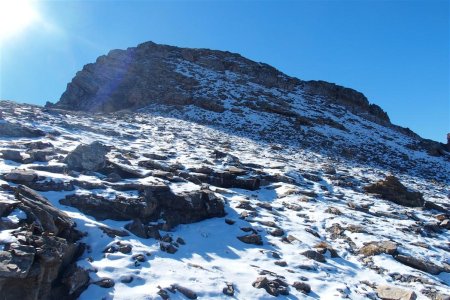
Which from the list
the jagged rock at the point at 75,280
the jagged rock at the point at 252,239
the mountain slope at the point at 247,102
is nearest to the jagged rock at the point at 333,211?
the jagged rock at the point at 252,239

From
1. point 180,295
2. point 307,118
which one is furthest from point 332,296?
point 307,118

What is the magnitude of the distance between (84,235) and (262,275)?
3901 millimetres

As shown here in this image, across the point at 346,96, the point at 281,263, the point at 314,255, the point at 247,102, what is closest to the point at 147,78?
the point at 247,102

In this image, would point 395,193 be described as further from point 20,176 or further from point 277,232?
point 20,176

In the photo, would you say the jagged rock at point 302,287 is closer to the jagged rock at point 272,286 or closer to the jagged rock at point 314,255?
the jagged rock at point 272,286

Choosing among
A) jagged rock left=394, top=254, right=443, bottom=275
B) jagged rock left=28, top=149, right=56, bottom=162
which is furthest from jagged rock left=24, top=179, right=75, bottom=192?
jagged rock left=394, top=254, right=443, bottom=275

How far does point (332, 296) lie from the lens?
27.0ft

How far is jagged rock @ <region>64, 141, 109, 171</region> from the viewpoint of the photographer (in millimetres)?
12156

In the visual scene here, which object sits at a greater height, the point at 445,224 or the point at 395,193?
the point at 395,193

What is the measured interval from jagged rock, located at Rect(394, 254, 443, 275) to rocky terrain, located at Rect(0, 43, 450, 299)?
0.04 meters

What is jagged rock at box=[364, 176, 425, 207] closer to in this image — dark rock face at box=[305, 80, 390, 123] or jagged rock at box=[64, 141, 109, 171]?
jagged rock at box=[64, 141, 109, 171]

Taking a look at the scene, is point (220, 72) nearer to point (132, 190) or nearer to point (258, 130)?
point (258, 130)

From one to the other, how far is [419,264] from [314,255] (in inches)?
106

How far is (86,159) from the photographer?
12.4 metres
